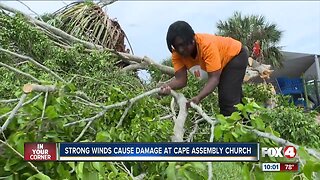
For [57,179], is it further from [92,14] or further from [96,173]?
[92,14]

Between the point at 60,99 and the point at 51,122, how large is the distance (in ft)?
0.44

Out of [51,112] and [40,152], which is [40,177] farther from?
[51,112]

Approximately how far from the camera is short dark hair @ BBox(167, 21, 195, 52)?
297 cm

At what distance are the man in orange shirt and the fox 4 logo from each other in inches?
47.3

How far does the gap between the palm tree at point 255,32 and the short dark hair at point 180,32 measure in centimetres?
1291

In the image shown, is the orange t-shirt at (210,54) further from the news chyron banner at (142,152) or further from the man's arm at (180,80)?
the news chyron banner at (142,152)

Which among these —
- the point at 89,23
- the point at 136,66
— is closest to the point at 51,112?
the point at 136,66

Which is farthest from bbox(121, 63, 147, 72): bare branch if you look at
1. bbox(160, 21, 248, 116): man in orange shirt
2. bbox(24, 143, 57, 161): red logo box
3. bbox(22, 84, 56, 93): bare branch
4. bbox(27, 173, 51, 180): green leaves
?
bbox(27, 173, 51, 180): green leaves

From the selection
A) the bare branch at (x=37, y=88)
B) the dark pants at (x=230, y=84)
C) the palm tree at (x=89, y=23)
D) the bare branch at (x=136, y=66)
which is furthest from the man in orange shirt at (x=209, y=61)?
the palm tree at (x=89, y=23)

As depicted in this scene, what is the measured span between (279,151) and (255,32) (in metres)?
14.7

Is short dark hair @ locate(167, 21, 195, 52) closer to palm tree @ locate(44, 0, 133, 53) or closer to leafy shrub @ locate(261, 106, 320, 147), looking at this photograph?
leafy shrub @ locate(261, 106, 320, 147)

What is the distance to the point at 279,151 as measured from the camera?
1.77 meters

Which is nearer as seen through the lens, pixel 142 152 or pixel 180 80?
pixel 142 152

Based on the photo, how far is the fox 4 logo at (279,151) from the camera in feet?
5.65
